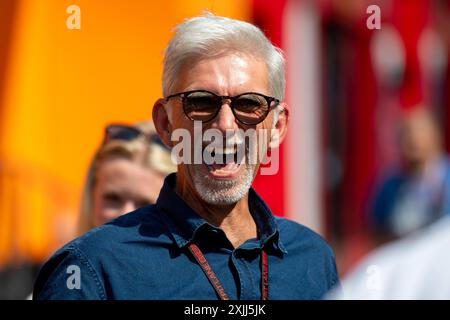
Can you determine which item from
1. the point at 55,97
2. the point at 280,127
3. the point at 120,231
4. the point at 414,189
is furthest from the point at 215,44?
the point at 414,189

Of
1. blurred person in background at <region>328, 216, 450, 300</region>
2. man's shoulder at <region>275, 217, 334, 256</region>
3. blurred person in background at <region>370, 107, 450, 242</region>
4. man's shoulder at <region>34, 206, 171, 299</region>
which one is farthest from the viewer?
blurred person in background at <region>370, 107, 450, 242</region>

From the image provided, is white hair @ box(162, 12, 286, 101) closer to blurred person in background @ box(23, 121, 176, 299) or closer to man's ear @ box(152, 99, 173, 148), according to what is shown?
man's ear @ box(152, 99, 173, 148)

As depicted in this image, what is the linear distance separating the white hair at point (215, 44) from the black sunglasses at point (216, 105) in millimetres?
52

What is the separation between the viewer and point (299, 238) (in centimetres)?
213

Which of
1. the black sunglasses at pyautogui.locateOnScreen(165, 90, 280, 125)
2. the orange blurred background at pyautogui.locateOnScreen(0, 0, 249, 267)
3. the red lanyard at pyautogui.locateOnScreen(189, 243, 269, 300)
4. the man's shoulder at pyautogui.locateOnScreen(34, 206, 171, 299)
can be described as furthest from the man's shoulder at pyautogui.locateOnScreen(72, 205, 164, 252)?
the orange blurred background at pyautogui.locateOnScreen(0, 0, 249, 267)

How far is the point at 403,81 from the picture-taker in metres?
9.39

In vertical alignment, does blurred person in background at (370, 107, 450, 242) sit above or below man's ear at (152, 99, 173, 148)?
below

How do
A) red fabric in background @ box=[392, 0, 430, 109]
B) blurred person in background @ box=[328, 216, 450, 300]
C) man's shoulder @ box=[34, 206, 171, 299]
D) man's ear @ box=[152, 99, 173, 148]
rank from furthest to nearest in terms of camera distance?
1. red fabric in background @ box=[392, 0, 430, 109]
2. man's ear @ box=[152, 99, 173, 148]
3. man's shoulder @ box=[34, 206, 171, 299]
4. blurred person in background @ box=[328, 216, 450, 300]

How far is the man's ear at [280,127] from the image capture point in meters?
2.00

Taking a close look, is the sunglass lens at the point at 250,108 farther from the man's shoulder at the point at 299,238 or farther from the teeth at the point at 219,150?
the man's shoulder at the point at 299,238

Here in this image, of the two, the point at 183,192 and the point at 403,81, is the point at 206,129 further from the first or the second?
the point at 403,81

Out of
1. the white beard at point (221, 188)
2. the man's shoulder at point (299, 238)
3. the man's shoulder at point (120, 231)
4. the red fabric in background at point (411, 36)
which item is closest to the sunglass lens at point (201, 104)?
the white beard at point (221, 188)

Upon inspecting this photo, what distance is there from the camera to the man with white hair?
187cm

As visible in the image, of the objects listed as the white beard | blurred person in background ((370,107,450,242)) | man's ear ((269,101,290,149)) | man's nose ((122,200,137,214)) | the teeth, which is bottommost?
blurred person in background ((370,107,450,242))
